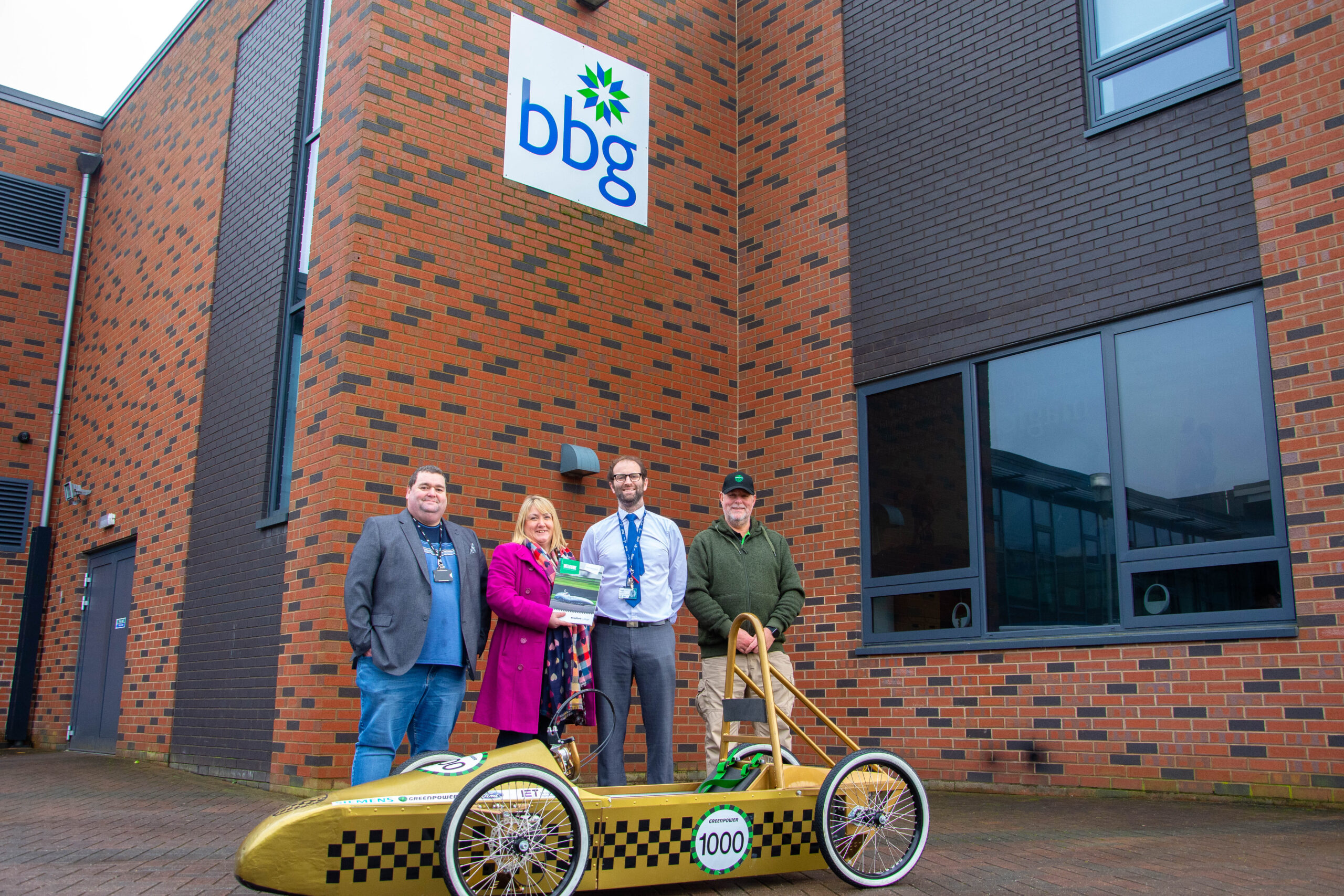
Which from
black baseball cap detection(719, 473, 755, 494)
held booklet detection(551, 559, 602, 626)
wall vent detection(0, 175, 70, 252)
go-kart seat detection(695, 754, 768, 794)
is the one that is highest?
wall vent detection(0, 175, 70, 252)

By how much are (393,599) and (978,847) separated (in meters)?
2.82

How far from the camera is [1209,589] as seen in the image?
6258 millimetres

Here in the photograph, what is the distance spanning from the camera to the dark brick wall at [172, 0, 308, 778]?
301 inches

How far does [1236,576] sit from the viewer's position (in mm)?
6164

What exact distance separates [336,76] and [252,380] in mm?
2479

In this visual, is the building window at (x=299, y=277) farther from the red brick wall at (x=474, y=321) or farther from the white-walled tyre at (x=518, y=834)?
the white-walled tyre at (x=518, y=834)

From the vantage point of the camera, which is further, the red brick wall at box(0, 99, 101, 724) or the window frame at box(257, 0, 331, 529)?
the red brick wall at box(0, 99, 101, 724)

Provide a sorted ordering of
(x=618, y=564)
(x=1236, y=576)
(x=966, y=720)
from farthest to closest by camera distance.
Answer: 1. (x=966, y=720)
2. (x=1236, y=576)
3. (x=618, y=564)

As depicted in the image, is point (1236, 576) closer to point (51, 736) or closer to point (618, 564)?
point (618, 564)

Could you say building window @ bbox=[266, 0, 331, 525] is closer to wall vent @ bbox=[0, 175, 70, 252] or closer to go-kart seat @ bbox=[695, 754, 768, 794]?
go-kart seat @ bbox=[695, 754, 768, 794]

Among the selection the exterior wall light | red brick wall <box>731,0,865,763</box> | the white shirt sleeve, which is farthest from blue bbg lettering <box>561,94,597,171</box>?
the white shirt sleeve

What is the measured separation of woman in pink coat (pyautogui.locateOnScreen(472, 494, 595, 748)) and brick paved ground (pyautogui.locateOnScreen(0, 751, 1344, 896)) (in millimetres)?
1001

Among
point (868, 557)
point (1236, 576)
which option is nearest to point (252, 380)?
point (868, 557)

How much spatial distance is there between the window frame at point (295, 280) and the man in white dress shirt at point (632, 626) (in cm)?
331
